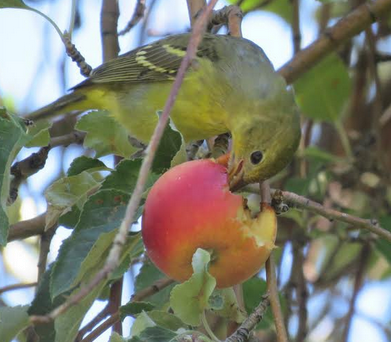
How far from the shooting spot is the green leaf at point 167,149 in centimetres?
201

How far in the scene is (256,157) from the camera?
2.41 meters

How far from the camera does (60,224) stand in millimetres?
2307

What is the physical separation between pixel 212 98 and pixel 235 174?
1082 millimetres

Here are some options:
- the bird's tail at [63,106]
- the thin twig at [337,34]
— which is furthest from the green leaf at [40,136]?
the thin twig at [337,34]

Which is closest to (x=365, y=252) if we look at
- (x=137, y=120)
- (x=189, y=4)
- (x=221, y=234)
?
(x=137, y=120)

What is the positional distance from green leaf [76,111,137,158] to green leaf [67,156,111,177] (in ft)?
0.31

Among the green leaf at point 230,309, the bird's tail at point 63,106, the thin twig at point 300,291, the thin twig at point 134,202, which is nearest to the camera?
the thin twig at point 134,202

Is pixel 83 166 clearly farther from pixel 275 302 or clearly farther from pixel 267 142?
pixel 275 302

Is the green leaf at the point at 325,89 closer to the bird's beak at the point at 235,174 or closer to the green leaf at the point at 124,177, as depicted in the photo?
the bird's beak at the point at 235,174

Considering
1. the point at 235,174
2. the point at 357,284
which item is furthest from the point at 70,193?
the point at 357,284

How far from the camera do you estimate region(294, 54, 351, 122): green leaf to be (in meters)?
3.87

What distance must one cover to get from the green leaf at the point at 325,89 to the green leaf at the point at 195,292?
2.25 meters

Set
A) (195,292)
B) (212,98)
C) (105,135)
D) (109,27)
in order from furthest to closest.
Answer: (109,27) < (212,98) < (105,135) < (195,292)

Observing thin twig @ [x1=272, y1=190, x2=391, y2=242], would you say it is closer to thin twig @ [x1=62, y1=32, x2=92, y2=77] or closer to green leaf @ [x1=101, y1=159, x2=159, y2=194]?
green leaf @ [x1=101, y1=159, x2=159, y2=194]
